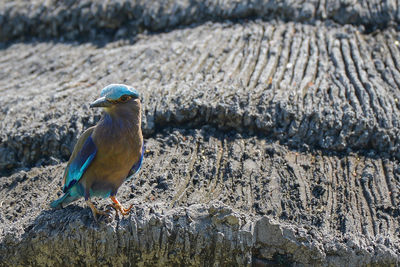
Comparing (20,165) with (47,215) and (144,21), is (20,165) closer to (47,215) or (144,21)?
(47,215)

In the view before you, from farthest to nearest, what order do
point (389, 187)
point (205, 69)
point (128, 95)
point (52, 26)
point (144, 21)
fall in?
point (52, 26), point (144, 21), point (205, 69), point (389, 187), point (128, 95)

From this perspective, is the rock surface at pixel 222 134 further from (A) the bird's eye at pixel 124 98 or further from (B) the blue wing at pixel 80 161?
(A) the bird's eye at pixel 124 98

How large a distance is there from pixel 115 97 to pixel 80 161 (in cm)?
54

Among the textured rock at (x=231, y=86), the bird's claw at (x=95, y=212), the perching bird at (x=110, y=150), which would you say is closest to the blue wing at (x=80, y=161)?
the perching bird at (x=110, y=150)

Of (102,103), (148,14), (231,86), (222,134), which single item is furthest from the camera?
(148,14)

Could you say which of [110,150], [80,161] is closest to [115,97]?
[110,150]

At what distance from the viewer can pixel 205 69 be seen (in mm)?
6059

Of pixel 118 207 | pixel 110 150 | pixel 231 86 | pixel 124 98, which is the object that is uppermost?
pixel 124 98

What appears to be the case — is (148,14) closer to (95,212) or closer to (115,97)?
(115,97)

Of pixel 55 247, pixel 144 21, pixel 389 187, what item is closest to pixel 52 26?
pixel 144 21

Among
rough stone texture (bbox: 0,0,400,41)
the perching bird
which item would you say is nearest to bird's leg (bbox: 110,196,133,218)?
the perching bird

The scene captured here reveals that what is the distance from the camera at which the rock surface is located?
13.2 feet

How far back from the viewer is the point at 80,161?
405cm

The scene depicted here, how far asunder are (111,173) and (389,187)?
2.33m
